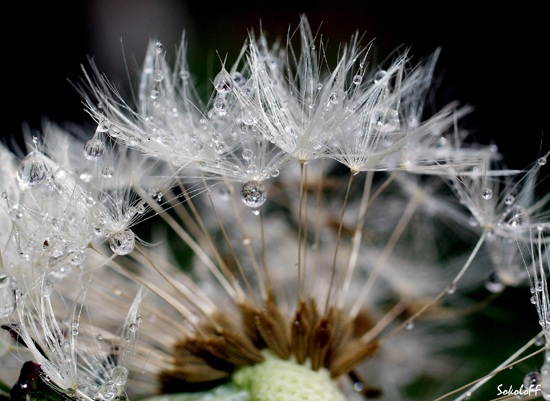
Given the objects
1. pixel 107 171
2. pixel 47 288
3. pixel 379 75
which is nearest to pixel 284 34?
pixel 379 75

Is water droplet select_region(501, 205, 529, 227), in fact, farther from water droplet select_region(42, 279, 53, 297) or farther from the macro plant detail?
water droplet select_region(42, 279, 53, 297)

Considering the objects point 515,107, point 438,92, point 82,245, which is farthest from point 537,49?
point 82,245

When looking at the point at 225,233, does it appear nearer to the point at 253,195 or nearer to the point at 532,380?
the point at 253,195

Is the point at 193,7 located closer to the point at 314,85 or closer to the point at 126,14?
the point at 126,14

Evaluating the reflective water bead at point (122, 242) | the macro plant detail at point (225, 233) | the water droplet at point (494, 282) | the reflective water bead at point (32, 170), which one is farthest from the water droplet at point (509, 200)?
the reflective water bead at point (32, 170)

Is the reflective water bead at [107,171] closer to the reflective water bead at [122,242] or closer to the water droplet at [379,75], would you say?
the reflective water bead at [122,242]
